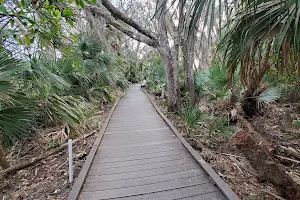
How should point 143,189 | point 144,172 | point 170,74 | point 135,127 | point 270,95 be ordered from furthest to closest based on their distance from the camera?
point 170,74 < point 135,127 < point 270,95 < point 144,172 < point 143,189

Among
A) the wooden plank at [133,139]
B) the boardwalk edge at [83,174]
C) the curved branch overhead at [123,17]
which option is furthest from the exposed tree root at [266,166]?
the curved branch overhead at [123,17]

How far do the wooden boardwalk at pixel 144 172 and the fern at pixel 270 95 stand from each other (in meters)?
2.61

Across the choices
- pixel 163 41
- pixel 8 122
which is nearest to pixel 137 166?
pixel 8 122

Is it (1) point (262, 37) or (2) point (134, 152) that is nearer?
(1) point (262, 37)

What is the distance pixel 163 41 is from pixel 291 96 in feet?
13.3

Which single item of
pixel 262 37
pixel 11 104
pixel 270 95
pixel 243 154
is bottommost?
pixel 243 154

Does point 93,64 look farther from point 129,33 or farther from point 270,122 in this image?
point 270,122

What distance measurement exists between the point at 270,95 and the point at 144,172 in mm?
3930

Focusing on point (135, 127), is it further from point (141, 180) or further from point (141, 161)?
point (141, 180)

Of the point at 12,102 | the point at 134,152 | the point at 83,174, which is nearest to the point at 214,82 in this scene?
the point at 134,152

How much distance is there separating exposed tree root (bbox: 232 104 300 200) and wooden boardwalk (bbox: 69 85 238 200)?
2.10 ft

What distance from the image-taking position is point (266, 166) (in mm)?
2387

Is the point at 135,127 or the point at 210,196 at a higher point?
the point at 135,127

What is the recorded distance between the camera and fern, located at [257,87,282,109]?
4.37m
